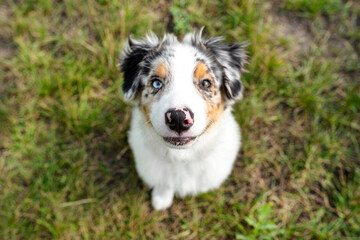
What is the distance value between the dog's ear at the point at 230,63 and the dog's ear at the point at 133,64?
0.55 m

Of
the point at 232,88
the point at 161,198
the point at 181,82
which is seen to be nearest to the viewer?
the point at 181,82

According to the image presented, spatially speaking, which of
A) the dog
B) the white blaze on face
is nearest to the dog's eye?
the dog

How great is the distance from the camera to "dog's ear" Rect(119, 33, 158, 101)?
9.46 ft

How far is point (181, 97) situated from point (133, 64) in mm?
735

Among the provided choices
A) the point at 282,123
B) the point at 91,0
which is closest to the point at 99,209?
the point at 282,123

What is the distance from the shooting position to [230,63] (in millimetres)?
2992

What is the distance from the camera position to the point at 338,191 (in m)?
3.83

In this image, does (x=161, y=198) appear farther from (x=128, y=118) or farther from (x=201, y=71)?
(x=201, y=71)

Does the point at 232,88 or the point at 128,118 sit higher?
the point at 232,88

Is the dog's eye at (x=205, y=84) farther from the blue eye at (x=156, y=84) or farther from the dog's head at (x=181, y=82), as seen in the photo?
the blue eye at (x=156, y=84)

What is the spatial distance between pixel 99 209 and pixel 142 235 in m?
0.57

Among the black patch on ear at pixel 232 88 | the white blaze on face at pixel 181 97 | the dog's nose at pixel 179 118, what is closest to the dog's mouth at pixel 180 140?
the white blaze on face at pixel 181 97

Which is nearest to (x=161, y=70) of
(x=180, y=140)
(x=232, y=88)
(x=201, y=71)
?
(x=201, y=71)

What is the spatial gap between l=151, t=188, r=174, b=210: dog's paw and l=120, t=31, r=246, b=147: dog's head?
1.09 m
